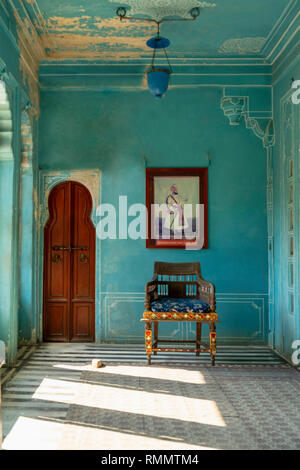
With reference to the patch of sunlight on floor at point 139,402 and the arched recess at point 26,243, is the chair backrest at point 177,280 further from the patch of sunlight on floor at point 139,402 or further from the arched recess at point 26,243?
the arched recess at point 26,243

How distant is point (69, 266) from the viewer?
251 inches

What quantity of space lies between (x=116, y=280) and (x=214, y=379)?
91.6 inches

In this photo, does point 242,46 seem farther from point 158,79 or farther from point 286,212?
point 286,212

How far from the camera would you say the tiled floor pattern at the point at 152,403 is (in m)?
3.06

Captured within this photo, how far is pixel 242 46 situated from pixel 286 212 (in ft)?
7.87

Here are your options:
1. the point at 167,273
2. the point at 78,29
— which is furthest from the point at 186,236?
the point at 78,29

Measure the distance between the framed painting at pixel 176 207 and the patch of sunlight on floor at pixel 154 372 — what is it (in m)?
1.97

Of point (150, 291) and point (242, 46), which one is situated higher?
point (242, 46)

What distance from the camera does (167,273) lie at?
582 centimetres

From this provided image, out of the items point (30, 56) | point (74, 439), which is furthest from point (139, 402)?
point (30, 56)

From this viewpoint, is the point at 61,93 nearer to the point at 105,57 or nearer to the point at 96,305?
the point at 105,57

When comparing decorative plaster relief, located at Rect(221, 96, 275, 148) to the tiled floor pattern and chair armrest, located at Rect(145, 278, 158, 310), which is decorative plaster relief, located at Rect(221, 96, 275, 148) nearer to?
chair armrest, located at Rect(145, 278, 158, 310)

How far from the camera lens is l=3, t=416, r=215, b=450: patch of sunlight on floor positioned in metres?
2.91

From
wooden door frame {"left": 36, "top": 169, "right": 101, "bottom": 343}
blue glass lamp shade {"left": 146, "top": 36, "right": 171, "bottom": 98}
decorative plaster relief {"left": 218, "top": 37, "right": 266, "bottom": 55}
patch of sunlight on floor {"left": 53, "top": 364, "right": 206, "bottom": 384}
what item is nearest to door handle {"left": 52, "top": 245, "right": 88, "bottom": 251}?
wooden door frame {"left": 36, "top": 169, "right": 101, "bottom": 343}
